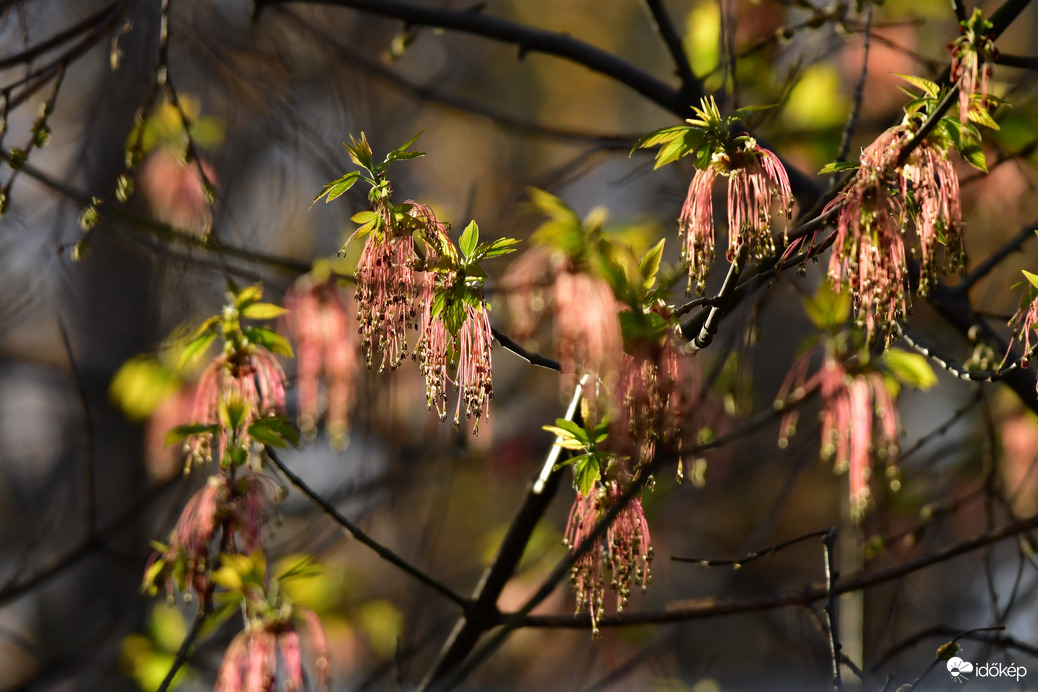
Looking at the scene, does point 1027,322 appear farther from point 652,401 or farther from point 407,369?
point 407,369

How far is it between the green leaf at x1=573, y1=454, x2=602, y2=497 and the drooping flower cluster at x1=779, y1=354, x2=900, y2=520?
977mm

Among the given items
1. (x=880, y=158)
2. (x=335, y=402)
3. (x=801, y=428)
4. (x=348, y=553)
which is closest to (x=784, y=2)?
(x=880, y=158)

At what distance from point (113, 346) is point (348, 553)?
94.5 inches

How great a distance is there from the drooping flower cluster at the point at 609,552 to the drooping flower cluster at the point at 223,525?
0.67 meters

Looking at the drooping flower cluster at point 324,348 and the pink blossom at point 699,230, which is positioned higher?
the drooping flower cluster at point 324,348

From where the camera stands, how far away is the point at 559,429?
122 cm

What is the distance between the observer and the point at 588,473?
1.19 meters

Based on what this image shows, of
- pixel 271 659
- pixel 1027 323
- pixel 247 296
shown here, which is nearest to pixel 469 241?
pixel 247 296

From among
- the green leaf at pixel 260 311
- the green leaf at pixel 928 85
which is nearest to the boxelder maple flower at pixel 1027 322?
the green leaf at pixel 928 85

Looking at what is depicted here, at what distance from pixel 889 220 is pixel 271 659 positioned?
1.37 m

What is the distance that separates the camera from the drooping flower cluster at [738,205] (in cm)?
109

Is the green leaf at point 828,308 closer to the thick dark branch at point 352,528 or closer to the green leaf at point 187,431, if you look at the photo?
the thick dark branch at point 352,528

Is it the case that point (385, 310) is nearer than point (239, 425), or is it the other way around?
point (385, 310)

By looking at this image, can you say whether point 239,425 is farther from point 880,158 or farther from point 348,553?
point 348,553
